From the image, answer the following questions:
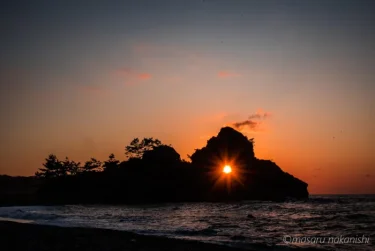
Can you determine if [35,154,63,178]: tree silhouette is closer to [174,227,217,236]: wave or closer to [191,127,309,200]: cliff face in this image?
[191,127,309,200]: cliff face

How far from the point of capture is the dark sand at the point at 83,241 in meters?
19.9

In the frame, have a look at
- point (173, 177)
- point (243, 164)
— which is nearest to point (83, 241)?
point (173, 177)

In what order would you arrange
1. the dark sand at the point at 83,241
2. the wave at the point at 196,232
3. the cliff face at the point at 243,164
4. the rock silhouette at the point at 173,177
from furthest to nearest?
the cliff face at the point at 243,164
the rock silhouette at the point at 173,177
the wave at the point at 196,232
the dark sand at the point at 83,241

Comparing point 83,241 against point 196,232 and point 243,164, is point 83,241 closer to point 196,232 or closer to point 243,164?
point 196,232

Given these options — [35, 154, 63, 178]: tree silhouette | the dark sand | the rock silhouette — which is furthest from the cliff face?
the dark sand

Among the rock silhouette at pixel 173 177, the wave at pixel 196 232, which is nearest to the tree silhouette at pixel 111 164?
the rock silhouette at pixel 173 177

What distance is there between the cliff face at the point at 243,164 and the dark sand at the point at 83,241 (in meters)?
96.5

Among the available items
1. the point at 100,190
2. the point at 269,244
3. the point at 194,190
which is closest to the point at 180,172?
the point at 194,190

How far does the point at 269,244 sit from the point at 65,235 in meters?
14.2

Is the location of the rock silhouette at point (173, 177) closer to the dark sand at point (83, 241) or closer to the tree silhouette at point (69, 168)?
the tree silhouette at point (69, 168)

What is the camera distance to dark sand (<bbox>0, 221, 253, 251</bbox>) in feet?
65.4

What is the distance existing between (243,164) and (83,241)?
358ft

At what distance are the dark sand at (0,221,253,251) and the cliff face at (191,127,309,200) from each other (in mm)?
96530

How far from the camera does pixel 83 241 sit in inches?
860
